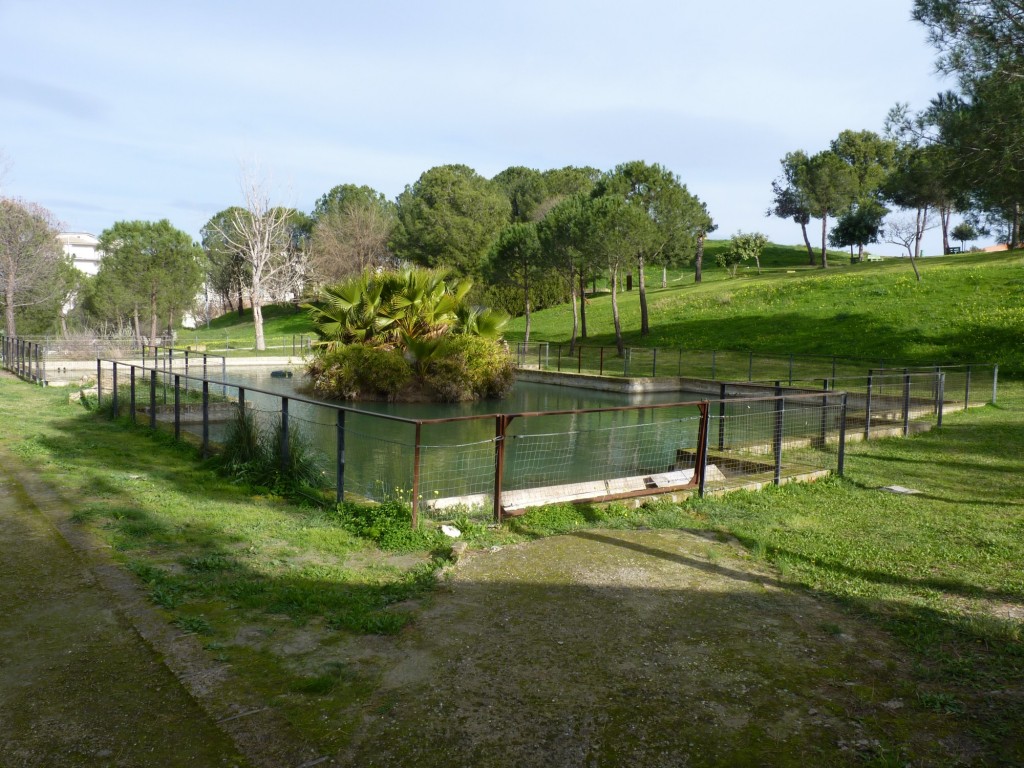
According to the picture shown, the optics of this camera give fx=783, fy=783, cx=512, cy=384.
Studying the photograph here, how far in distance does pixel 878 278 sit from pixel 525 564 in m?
41.0

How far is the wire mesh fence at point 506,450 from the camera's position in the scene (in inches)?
307

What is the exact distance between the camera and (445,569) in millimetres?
5469

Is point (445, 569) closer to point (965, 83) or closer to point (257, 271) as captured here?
point (965, 83)

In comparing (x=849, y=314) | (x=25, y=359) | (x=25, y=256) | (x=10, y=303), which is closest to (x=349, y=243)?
(x=25, y=256)

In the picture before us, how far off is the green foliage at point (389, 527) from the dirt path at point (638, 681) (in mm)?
786

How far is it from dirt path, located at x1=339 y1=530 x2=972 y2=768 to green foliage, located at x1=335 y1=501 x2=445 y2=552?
30.9 inches

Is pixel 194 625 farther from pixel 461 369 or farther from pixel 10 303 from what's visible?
pixel 10 303

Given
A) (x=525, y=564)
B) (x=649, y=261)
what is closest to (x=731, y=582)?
(x=525, y=564)

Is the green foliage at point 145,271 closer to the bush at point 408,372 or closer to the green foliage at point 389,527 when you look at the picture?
the bush at point 408,372

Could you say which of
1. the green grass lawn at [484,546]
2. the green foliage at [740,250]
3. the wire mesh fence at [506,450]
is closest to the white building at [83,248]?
the green foliage at [740,250]

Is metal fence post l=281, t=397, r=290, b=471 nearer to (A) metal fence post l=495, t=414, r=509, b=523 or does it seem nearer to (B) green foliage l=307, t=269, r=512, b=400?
(A) metal fence post l=495, t=414, r=509, b=523

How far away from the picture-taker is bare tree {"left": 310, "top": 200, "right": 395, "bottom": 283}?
61438mm

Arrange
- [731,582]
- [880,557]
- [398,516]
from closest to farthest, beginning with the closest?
[731,582]
[880,557]
[398,516]

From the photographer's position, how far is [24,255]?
34188mm
